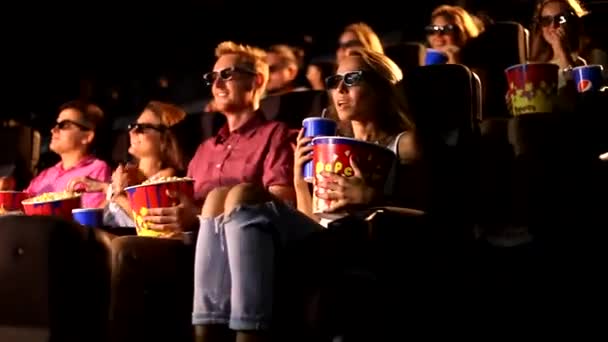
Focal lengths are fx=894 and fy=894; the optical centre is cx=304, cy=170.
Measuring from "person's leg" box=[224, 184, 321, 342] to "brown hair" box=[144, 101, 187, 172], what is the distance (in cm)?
82

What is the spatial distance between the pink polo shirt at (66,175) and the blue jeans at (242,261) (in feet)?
3.01

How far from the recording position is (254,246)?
133 centimetres

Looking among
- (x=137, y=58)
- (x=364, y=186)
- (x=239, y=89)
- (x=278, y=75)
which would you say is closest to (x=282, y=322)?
(x=364, y=186)

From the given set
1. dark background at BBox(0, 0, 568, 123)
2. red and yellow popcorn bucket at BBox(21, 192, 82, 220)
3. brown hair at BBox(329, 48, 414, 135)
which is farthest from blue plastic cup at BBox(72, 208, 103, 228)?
dark background at BBox(0, 0, 568, 123)

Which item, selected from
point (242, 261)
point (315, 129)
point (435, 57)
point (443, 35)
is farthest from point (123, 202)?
point (443, 35)

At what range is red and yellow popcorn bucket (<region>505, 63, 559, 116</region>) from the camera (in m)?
1.69

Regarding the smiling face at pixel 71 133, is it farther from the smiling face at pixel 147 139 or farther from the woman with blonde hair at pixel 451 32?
the woman with blonde hair at pixel 451 32

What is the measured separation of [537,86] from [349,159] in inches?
20.8

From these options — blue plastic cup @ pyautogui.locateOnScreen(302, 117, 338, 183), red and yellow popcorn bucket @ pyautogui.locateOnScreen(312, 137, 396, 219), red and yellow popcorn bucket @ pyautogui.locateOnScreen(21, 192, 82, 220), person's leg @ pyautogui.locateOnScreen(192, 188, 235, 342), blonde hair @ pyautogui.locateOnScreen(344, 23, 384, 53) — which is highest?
blonde hair @ pyautogui.locateOnScreen(344, 23, 384, 53)

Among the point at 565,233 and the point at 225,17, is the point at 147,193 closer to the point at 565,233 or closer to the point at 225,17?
the point at 565,233

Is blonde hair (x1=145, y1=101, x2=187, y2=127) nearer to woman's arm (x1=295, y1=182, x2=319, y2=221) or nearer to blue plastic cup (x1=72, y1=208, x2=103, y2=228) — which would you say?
blue plastic cup (x1=72, y1=208, x2=103, y2=228)

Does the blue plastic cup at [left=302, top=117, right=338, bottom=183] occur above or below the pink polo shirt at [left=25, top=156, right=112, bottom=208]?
above

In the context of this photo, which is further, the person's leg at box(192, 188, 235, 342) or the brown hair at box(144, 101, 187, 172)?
the brown hair at box(144, 101, 187, 172)

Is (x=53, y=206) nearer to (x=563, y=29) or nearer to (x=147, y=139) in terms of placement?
(x=147, y=139)
